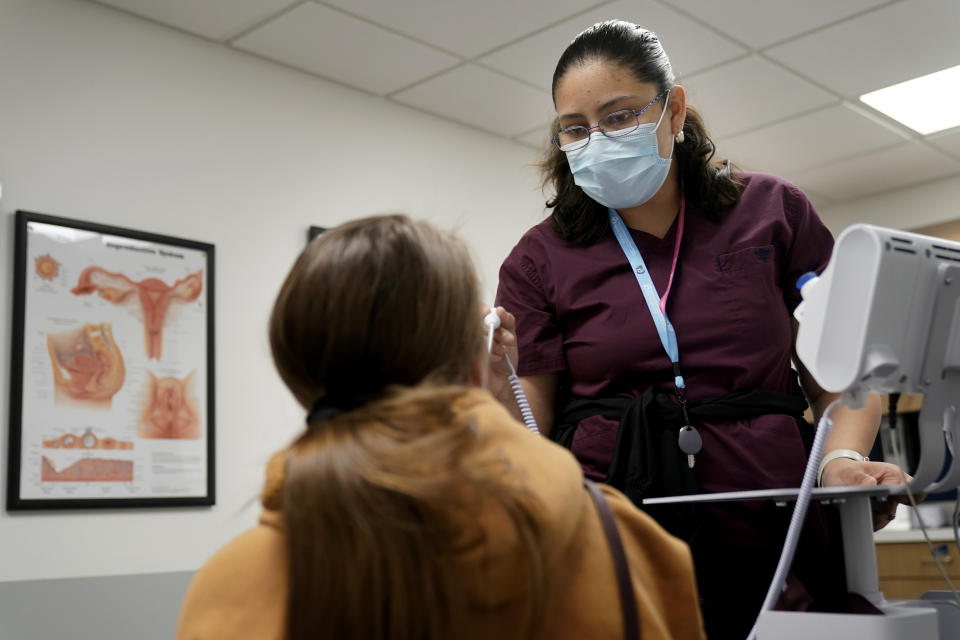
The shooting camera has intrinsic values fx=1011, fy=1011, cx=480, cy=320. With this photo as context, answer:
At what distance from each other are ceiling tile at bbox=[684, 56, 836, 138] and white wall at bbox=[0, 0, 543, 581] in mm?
1160

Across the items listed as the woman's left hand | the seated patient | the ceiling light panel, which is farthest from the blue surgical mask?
the ceiling light panel

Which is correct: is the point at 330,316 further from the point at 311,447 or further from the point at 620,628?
the point at 620,628

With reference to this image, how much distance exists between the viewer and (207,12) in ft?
10.5

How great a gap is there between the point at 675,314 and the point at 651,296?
0.16 ft

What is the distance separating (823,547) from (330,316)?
3.06 ft

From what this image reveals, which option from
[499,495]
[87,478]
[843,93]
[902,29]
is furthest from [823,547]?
[843,93]

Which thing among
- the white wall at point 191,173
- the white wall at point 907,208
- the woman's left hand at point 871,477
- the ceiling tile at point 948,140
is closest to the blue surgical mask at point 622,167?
the woman's left hand at point 871,477

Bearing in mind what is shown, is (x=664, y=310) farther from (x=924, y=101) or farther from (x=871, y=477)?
(x=924, y=101)

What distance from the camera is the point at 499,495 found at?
841 millimetres

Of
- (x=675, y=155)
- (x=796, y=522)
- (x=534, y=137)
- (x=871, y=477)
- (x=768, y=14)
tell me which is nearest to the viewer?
(x=796, y=522)

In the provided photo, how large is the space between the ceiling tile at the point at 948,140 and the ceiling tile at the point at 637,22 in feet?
5.02

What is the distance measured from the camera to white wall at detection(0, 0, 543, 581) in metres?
2.89

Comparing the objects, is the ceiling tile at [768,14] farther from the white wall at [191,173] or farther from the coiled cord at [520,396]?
the coiled cord at [520,396]

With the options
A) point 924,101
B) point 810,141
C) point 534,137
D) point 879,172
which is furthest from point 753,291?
point 879,172
